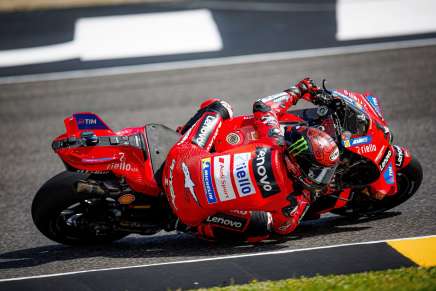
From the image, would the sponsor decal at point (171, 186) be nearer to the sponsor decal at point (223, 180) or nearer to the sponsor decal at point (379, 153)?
the sponsor decal at point (223, 180)

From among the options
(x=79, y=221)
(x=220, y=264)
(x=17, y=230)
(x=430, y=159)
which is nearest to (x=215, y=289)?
(x=220, y=264)

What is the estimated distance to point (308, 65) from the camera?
12.0 meters

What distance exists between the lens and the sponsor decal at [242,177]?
5.69 meters

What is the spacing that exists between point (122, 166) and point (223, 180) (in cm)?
93

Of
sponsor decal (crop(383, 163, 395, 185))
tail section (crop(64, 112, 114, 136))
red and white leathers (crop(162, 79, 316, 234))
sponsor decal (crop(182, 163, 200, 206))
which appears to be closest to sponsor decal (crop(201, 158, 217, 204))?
red and white leathers (crop(162, 79, 316, 234))

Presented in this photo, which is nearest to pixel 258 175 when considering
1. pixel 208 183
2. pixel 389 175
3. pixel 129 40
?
pixel 208 183

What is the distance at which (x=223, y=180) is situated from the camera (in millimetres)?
5703

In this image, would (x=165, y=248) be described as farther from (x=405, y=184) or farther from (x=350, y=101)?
(x=405, y=184)

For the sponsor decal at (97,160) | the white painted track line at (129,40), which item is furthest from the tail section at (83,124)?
the white painted track line at (129,40)

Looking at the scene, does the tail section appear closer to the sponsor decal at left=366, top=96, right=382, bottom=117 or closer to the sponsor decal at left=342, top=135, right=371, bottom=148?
the sponsor decal at left=342, top=135, right=371, bottom=148

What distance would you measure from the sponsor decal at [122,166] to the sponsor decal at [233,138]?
2.79ft

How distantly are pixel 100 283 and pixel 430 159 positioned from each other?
4.35m

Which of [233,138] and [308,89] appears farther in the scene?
[308,89]

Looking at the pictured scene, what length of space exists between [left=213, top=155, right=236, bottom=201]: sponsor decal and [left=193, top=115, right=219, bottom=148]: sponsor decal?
1.28 feet
